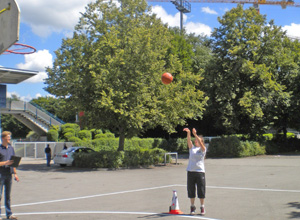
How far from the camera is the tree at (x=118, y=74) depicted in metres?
21.8

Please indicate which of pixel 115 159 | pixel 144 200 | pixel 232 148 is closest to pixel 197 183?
pixel 144 200

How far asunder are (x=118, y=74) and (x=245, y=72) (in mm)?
17069

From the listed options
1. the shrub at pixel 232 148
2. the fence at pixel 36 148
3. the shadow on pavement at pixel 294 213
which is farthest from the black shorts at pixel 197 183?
the fence at pixel 36 148

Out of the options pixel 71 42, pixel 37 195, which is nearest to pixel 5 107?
pixel 71 42

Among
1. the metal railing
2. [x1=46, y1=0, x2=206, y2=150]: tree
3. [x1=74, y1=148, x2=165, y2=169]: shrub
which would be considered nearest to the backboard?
[x1=46, y1=0, x2=206, y2=150]: tree

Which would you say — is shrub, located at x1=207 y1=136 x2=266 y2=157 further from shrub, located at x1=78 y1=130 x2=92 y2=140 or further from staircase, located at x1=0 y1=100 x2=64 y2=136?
staircase, located at x1=0 y1=100 x2=64 y2=136

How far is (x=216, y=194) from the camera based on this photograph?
11.4m

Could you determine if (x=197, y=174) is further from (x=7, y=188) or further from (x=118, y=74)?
(x=118, y=74)

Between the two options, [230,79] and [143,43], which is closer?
[143,43]

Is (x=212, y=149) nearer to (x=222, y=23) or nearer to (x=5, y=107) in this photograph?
(x=222, y=23)

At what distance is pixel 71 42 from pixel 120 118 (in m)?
6.27

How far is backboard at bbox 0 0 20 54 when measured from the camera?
7426 mm

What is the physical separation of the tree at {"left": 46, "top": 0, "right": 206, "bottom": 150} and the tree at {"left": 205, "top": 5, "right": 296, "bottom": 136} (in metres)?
11.0

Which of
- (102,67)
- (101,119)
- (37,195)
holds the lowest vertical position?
(37,195)
